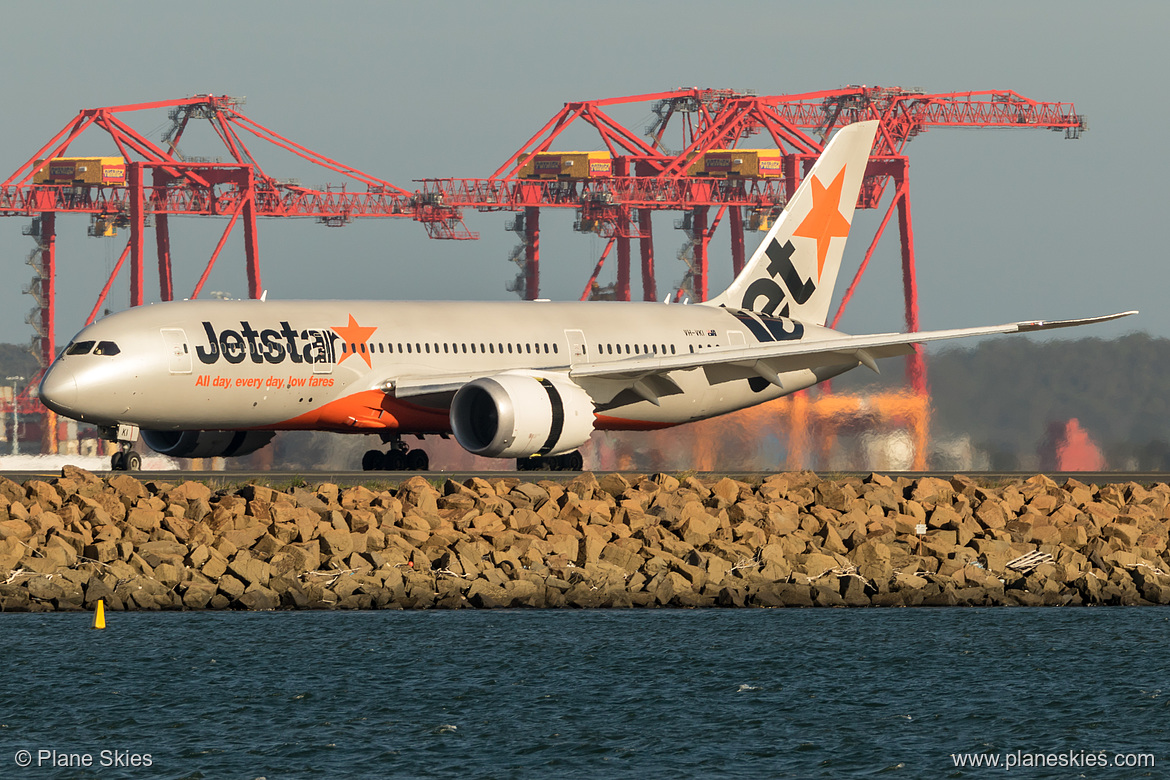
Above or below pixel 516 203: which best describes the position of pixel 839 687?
below

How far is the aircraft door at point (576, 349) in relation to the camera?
37.8 metres

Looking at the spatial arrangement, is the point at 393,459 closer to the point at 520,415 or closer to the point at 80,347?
the point at 520,415

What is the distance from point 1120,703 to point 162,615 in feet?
38.8

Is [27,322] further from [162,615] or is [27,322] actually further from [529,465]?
[162,615]

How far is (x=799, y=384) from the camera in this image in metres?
40.2

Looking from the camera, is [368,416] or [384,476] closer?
[384,476]

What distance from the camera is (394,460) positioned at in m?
37.2

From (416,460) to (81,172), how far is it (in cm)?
5751

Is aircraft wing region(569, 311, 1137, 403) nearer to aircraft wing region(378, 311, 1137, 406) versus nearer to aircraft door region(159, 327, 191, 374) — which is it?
aircraft wing region(378, 311, 1137, 406)

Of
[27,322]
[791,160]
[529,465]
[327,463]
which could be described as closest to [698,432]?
[529,465]

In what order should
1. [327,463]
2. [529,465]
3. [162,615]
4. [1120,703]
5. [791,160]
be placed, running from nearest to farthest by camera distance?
[1120,703]
[162,615]
[529,465]
[327,463]
[791,160]

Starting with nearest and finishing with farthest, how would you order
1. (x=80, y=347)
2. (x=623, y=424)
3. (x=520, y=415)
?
(x=80, y=347) → (x=520, y=415) → (x=623, y=424)

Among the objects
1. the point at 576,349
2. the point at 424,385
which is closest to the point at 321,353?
the point at 424,385

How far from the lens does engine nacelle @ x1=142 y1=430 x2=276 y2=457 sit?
36.1m
